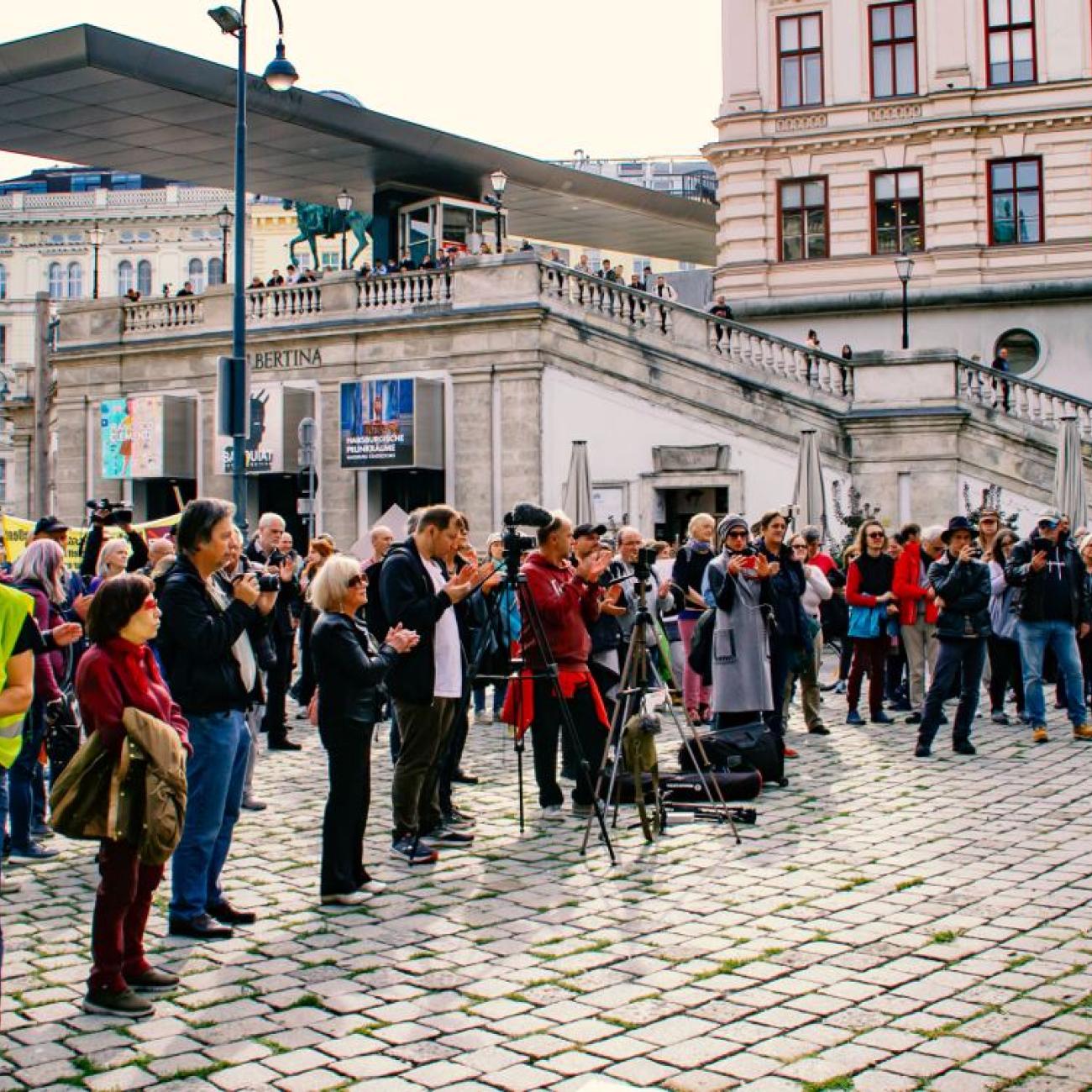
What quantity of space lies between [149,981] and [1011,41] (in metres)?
31.6

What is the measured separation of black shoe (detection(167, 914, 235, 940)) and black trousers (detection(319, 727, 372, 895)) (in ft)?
2.40

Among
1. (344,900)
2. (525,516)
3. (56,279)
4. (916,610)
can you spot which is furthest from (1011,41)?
(56,279)

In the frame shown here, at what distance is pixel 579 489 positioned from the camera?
22047mm

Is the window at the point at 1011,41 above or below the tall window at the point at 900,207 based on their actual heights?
above

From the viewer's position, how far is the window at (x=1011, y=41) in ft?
105

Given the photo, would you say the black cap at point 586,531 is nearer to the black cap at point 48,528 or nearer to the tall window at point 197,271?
the black cap at point 48,528

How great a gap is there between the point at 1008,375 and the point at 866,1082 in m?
21.1

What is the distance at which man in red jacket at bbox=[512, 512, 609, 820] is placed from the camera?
9.64 meters

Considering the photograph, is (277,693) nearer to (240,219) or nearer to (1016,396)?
(240,219)

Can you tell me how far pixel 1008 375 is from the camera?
957 inches

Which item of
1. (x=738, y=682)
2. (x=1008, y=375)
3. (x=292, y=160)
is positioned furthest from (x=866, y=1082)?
(x=292, y=160)

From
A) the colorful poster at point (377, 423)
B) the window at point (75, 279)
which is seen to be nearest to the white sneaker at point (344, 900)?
the colorful poster at point (377, 423)

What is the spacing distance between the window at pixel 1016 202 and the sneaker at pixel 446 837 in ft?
87.8

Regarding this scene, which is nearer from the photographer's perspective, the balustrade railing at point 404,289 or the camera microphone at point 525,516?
the camera microphone at point 525,516
